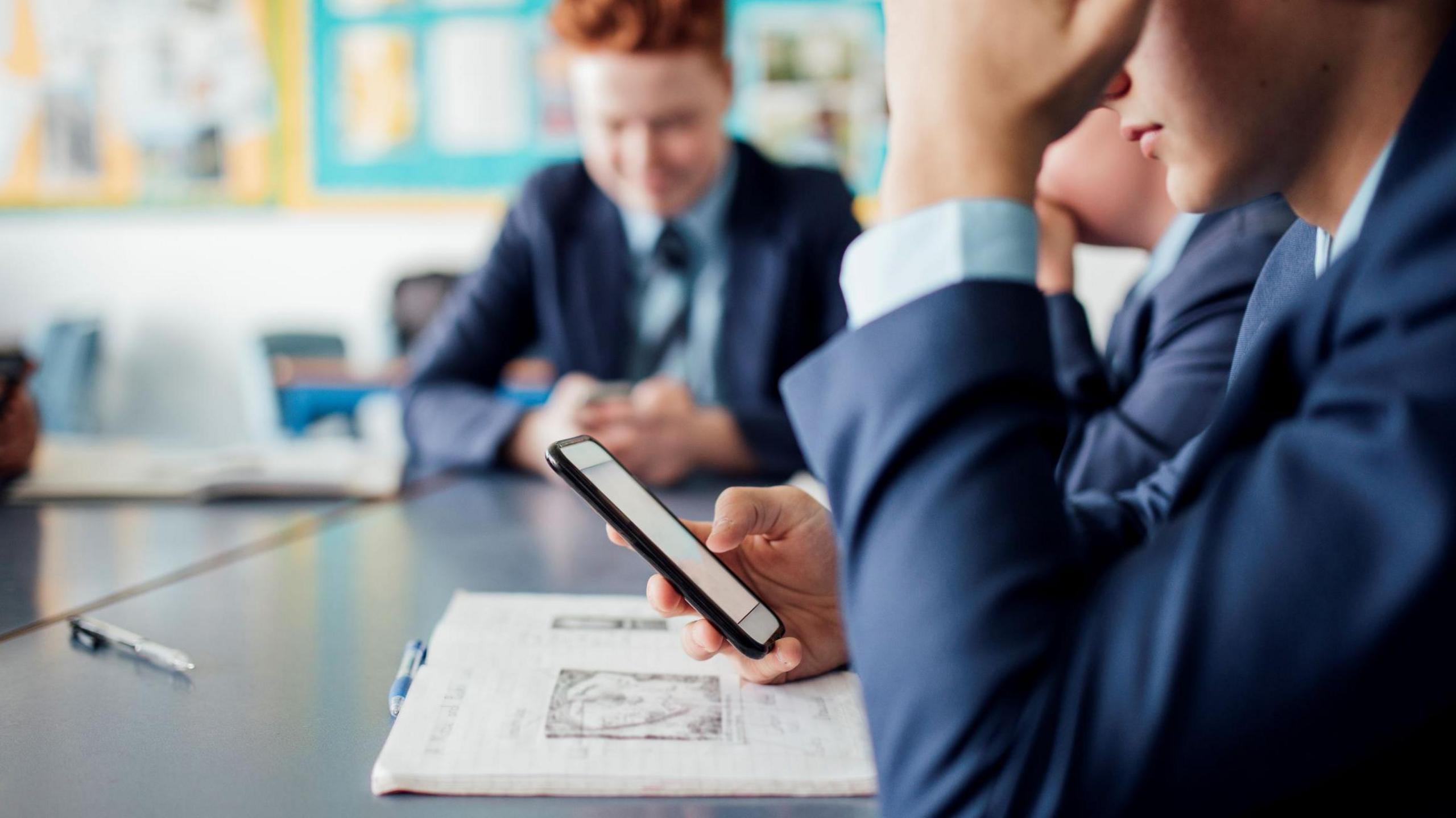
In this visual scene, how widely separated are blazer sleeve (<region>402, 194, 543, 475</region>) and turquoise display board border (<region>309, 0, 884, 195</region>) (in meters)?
1.98

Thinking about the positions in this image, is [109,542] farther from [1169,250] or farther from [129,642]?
[1169,250]

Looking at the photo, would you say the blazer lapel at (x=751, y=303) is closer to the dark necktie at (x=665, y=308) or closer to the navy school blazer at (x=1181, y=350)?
the dark necktie at (x=665, y=308)

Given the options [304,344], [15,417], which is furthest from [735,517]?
[304,344]

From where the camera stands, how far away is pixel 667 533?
637 mm

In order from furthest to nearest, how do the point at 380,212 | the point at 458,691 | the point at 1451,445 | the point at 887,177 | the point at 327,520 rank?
1. the point at 380,212
2. the point at 327,520
3. the point at 458,691
4. the point at 887,177
5. the point at 1451,445

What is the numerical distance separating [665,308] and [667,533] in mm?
1199

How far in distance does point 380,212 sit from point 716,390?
2.42 metres

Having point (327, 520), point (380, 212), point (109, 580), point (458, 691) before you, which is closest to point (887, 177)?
point (458, 691)

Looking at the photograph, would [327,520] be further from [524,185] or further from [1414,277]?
[1414,277]

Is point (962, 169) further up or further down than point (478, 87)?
further down

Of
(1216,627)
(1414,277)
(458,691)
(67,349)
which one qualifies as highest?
(1414,277)

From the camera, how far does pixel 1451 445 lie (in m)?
0.35

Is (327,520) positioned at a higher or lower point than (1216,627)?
lower

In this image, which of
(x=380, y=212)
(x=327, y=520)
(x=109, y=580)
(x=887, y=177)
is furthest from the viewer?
(x=380, y=212)
